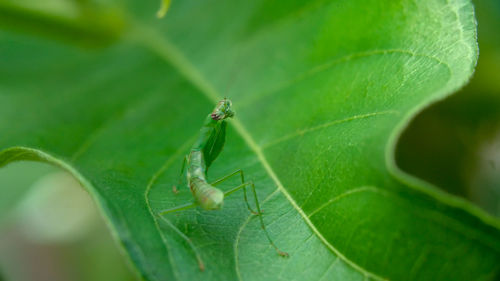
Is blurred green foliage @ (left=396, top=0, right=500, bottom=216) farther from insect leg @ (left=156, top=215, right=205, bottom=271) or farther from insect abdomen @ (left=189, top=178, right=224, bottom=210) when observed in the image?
insect leg @ (left=156, top=215, right=205, bottom=271)

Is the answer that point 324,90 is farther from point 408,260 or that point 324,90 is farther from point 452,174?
point 452,174

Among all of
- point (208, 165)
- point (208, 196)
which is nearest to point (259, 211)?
point (208, 196)

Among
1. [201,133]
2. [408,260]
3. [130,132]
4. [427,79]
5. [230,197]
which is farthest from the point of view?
[130,132]

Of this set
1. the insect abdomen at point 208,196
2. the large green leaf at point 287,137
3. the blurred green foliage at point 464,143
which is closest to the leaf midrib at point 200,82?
the large green leaf at point 287,137

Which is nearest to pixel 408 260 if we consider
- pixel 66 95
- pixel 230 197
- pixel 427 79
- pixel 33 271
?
pixel 427 79

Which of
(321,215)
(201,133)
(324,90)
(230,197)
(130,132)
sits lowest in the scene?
(321,215)

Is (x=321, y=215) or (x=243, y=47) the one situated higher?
(x=243, y=47)

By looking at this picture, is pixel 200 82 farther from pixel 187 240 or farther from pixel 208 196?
pixel 187 240
